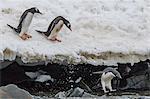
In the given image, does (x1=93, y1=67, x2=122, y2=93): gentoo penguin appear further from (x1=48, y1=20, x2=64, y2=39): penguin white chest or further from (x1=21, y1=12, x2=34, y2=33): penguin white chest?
(x1=21, y1=12, x2=34, y2=33): penguin white chest

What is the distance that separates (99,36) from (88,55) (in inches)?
28.4

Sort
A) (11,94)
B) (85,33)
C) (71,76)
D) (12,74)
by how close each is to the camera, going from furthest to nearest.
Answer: (85,33), (71,76), (12,74), (11,94)

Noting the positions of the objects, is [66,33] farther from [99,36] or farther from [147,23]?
[147,23]

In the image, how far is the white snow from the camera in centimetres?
913

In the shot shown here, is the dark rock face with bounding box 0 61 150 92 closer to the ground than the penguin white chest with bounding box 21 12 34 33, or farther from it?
closer to the ground

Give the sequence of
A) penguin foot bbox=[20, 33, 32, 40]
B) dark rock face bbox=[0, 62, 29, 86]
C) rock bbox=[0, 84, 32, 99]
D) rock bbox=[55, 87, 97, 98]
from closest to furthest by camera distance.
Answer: rock bbox=[0, 84, 32, 99] < rock bbox=[55, 87, 97, 98] < dark rock face bbox=[0, 62, 29, 86] < penguin foot bbox=[20, 33, 32, 40]

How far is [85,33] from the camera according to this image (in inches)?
391

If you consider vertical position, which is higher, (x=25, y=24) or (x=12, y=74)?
(x=25, y=24)

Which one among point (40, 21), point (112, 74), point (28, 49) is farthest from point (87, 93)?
point (40, 21)

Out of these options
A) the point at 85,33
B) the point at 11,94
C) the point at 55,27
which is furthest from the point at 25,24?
the point at 11,94

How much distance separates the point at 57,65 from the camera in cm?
917

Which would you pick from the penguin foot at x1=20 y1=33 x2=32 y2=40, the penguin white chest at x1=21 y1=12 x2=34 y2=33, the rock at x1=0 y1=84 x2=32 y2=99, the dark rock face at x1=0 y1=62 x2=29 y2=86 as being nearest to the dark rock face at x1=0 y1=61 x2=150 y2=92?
the dark rock face at x1=0 y1=62 x2=29 y2=86

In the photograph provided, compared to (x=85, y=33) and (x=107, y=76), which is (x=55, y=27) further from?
(x=107, y=76)

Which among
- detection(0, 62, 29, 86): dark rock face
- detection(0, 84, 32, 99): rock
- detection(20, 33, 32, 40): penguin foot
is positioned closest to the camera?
detection(0, 84, 32, 99): rock
